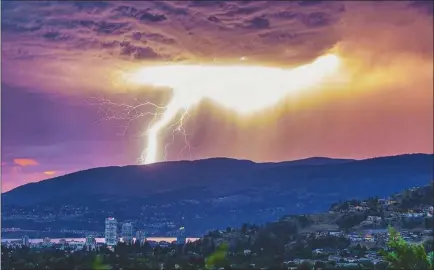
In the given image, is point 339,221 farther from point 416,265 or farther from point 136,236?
point 416,265

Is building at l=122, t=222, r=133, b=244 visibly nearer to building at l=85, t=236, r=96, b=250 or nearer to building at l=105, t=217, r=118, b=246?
building at l=105, t=217, r=118, b=246

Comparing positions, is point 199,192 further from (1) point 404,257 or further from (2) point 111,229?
(1) point 404,257

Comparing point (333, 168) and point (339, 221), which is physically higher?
point (333, 168)

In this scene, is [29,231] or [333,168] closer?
[29,231]

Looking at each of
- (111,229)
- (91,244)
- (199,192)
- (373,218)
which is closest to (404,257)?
(91,244)

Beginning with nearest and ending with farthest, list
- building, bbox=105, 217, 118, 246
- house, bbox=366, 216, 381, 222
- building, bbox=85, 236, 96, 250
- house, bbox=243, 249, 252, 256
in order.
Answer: house, bbox=243, 249, 252, 256 → building, bbox=85, 236, 96, 250 → building, bbox=105, 217, 118, 246 → house, bbox=366, 216, 381, 222

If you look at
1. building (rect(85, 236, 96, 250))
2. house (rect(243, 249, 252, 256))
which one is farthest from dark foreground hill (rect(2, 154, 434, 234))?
house (rect(243, 249, 252, 256))

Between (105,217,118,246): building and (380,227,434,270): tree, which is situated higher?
(105,217,118,246): building

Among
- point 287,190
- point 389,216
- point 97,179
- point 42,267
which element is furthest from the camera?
point 287,190

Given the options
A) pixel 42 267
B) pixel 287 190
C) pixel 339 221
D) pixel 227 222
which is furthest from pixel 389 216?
pixel 42 267
